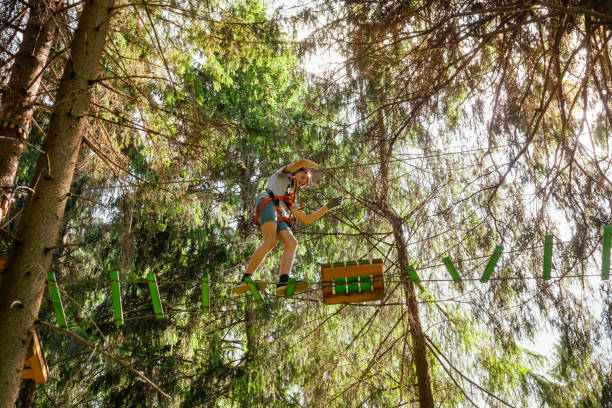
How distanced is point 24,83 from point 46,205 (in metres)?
2.00

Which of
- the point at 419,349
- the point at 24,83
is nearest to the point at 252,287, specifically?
the point at 419,349

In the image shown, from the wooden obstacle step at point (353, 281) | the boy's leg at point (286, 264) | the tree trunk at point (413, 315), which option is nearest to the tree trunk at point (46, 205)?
the boy's leg at point (286, 264)

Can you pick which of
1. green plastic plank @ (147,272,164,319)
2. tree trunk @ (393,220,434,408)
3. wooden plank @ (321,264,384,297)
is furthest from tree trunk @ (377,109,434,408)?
green plastic plank @ (147,272,164,319)

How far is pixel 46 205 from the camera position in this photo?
3.77 m

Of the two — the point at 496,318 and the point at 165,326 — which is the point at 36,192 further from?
the point at 165,326

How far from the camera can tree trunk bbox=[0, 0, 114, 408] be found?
338 cm

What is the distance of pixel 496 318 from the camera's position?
6387 mm

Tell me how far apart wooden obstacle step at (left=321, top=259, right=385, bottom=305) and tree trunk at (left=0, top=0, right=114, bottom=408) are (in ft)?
7.53

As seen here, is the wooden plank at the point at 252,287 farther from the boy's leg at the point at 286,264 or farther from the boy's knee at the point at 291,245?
the boy's knee at the point at 291,245

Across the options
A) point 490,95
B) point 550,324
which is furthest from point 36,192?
point 550,324

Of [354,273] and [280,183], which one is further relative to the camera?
[280,183]

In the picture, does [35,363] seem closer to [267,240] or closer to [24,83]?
[267,240]

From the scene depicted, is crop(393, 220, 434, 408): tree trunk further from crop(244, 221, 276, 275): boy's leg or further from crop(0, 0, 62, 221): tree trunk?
crop(0, 0, 62, 221): tree trunk

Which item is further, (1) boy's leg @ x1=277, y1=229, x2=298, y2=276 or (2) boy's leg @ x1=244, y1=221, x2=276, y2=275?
(2) boy's leg @ x1=244, y1=221, x2=276, y2=275
